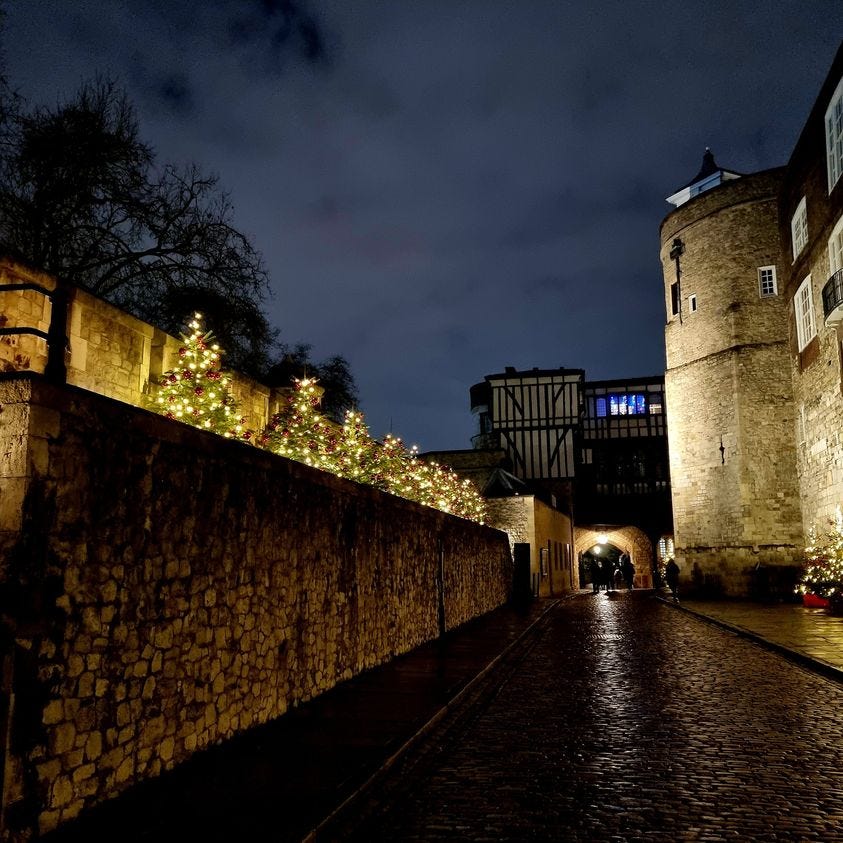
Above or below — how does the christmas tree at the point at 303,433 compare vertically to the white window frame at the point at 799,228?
below

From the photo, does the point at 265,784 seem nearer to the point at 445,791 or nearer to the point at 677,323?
the point at 445,791

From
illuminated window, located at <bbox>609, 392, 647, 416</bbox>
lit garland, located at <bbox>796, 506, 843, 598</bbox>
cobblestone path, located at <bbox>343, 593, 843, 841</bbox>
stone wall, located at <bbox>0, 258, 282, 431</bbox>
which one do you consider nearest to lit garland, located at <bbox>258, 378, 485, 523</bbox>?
stone wall, located at <bbox>0, 258, 282, 431</bbox>

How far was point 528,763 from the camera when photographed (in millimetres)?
5453

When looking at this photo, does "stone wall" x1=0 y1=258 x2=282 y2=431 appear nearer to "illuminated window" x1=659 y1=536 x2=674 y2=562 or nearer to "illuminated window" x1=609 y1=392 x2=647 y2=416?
"illuminated window" x1=659 y1=536 x2=674 y2=562

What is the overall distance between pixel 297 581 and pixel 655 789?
3.84m

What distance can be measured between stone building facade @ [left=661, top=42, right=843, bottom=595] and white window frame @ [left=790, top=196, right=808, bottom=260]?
0.09m

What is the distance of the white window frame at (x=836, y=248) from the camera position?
1722 centimetres

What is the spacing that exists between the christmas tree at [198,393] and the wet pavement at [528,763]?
3514 mm

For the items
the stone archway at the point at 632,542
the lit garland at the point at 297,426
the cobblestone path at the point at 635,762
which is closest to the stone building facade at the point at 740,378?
the stone archway at the point at 632,542

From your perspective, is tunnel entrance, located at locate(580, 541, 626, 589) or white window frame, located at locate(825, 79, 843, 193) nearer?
white window frame, located at locate(825, 79, 843, 193)

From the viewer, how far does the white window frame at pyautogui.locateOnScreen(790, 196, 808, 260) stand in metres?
20.8

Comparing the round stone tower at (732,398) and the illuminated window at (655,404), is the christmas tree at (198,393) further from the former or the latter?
the illuminated window at (655,404)

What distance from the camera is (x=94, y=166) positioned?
636 inches

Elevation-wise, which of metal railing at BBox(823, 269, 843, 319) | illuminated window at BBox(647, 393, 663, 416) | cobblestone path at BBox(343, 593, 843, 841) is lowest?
cobblestone path at BBox(343, 593, 843, 841)
